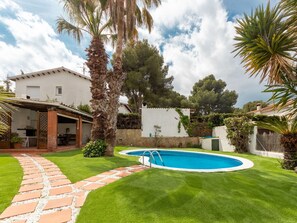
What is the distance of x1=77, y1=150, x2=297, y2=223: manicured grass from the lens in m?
3.99

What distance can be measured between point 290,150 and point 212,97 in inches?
1224

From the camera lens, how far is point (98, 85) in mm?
12047

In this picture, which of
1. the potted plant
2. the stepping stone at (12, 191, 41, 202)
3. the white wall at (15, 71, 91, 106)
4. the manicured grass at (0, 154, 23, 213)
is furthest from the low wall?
the stepping stone at (12, 191, 41, 202)

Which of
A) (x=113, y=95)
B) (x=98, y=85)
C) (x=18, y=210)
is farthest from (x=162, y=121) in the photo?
(x=18, y=210)

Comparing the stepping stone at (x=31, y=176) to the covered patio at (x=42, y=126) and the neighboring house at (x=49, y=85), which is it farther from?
the neighboring house at (x=49, y=85)

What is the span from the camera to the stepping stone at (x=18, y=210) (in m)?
4.02

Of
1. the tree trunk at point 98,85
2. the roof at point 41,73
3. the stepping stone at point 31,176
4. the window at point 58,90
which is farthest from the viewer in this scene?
the window at point 58,90

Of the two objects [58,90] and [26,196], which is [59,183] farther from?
[58,90]

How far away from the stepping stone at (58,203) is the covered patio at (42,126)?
8.81 metres

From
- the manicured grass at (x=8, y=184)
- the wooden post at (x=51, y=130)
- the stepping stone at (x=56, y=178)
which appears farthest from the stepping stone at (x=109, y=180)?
the wooden post at (x=51, y=130)

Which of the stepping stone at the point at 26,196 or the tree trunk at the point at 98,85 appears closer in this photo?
the stepping stone at the point at 26,196

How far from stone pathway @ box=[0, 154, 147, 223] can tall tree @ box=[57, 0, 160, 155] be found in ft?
15.3

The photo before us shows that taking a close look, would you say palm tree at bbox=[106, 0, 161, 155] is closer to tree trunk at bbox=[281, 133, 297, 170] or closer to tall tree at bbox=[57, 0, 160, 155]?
tall tree at bbox=[57, 0, 160, 155]

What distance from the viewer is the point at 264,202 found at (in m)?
4.83
